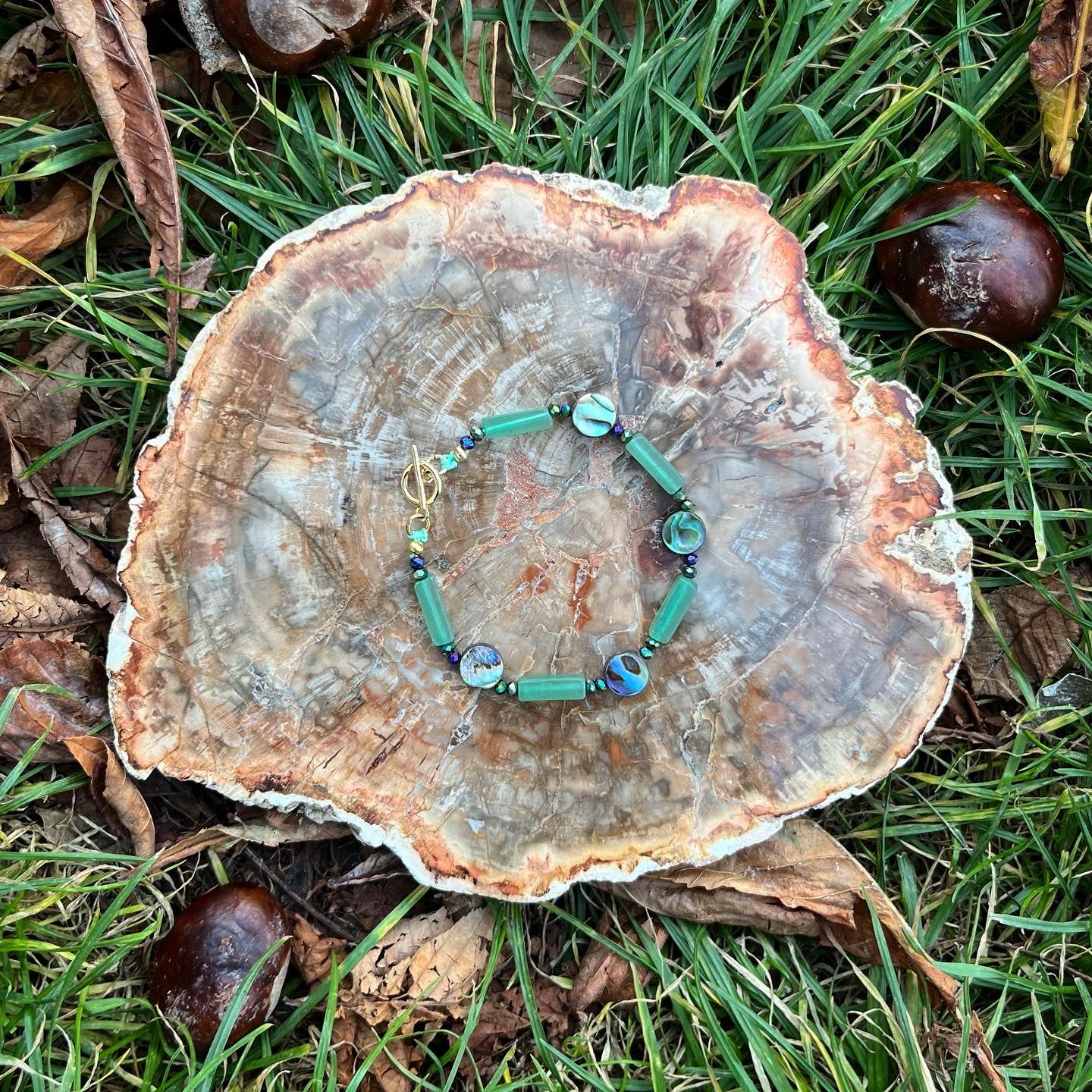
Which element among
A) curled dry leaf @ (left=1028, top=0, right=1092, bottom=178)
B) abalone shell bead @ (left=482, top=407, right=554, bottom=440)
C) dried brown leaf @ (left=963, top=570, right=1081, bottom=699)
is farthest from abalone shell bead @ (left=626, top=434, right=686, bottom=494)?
curled dry leaf @ (left=1028, top=0, right=1092, bottom=178)

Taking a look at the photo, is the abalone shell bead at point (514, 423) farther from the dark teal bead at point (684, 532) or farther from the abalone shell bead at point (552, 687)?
the abalone shell bead at point (552, 687)

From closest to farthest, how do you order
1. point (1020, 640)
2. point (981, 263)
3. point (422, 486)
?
point (422, 486) → point (981, 263) → point (1020, 640)

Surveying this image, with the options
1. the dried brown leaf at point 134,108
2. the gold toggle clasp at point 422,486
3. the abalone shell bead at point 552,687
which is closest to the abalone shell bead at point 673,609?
the abalone shell bead at point 552,687

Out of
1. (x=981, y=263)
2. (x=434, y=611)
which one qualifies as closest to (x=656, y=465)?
(x=434, y=611)

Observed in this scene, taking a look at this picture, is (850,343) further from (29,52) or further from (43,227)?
(29,52)

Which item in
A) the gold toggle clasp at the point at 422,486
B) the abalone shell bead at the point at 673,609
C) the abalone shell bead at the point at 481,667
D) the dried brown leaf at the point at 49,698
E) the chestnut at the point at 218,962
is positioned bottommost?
the chestnut at the point at 218,962

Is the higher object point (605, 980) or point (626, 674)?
point (626, 674)

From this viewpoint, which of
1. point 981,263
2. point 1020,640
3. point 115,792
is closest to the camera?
point 115,792
